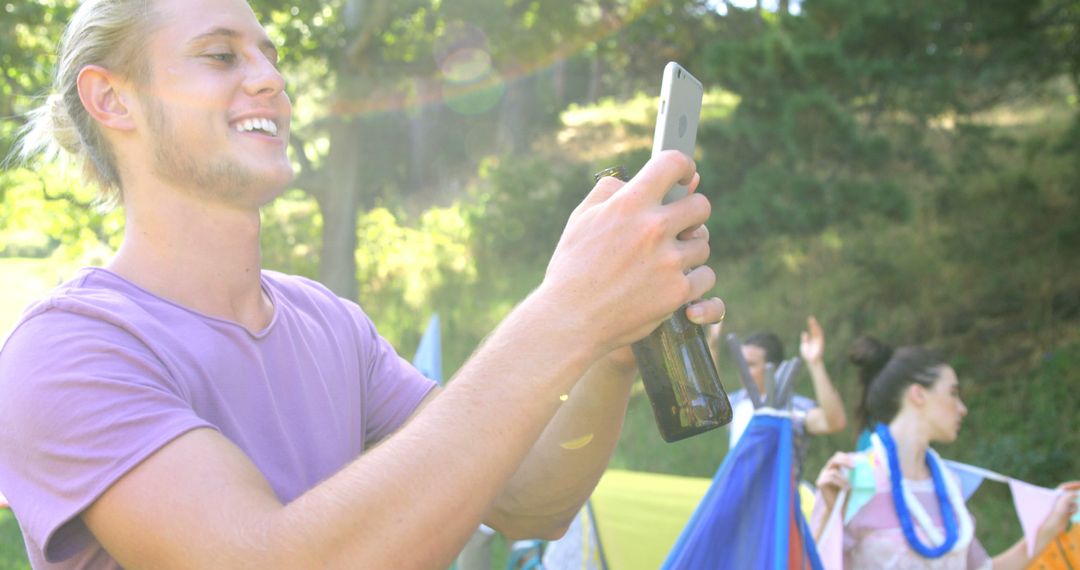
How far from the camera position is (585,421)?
56.4 inches

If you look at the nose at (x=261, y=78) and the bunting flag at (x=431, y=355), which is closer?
the nose at (x=261, y=78)

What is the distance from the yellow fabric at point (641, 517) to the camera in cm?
430

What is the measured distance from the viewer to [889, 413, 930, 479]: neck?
13.3 ft

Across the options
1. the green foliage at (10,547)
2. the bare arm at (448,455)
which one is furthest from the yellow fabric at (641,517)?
the green foliage at (10,547)

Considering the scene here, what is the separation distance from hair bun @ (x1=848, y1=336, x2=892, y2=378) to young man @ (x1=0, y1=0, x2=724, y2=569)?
3546 millimetres

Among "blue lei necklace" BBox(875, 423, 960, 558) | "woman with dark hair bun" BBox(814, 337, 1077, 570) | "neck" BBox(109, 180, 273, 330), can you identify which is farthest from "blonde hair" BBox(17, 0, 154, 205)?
"blue lei necklace" BBox(875, 423, 960, 558)

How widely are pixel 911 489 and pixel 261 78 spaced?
332 centimetres

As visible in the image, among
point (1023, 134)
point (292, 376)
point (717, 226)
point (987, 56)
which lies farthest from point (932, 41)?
point (292, 376)

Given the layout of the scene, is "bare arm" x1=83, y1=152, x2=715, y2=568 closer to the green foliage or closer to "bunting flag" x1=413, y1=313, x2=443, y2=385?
"bunting flag" x1=413, y1=313, x2=443, y2=385

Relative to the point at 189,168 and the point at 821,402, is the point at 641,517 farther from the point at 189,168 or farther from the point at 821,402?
the point at 189,168

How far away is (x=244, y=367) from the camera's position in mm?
1302

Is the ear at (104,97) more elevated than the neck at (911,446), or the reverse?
the ear at (104,97)

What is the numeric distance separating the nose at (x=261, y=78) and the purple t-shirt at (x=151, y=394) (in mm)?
282

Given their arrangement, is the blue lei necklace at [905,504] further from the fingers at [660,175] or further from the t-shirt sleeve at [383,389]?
the fingers at [660,175]
